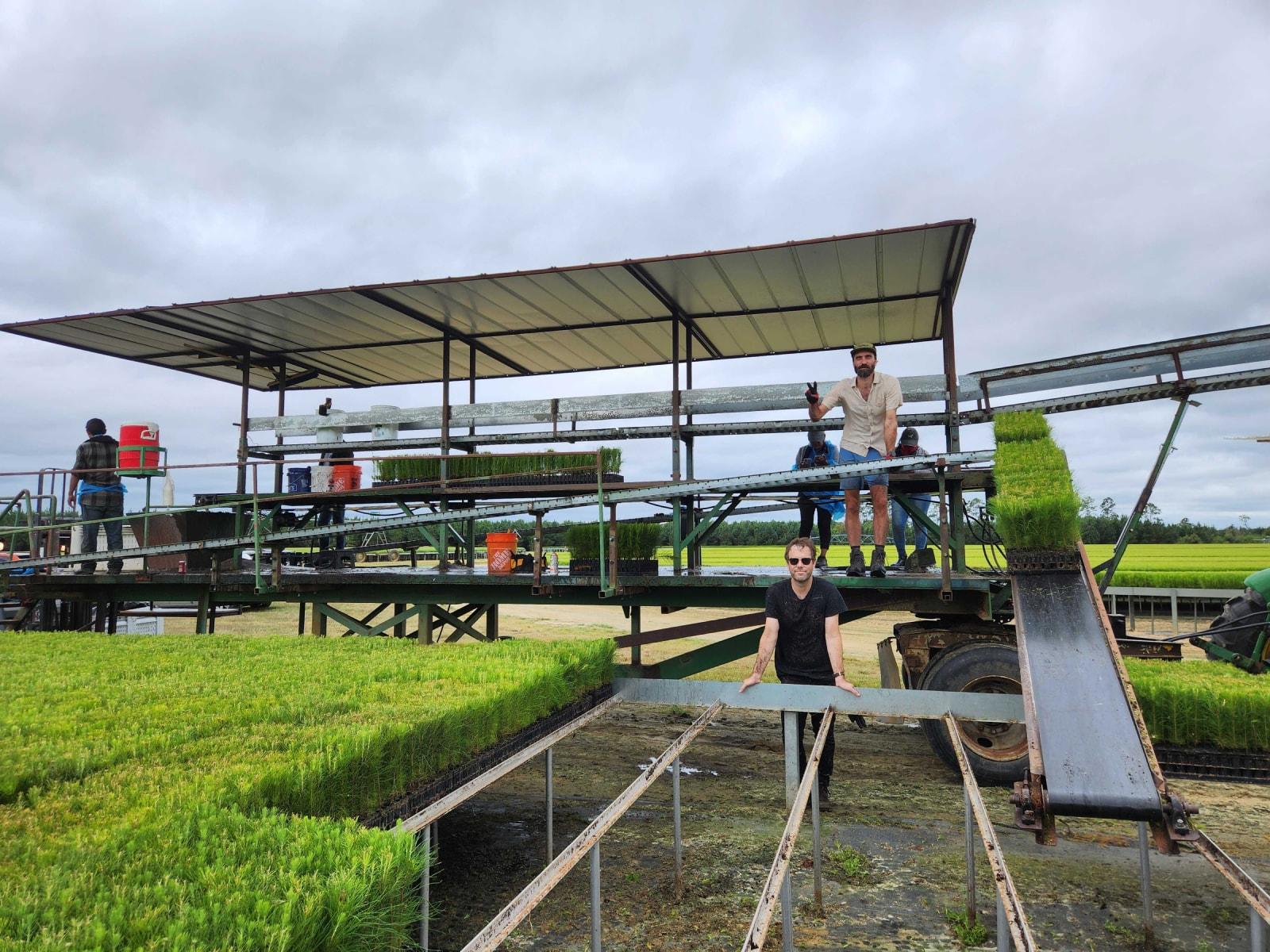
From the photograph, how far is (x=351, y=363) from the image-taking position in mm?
12242

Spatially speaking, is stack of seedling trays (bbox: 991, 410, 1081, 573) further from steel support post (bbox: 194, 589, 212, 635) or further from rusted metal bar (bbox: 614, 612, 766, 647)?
steel support post (bbox: 194, 589, 212, 635)

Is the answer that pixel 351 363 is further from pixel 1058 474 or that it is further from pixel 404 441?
pixel 1058 474

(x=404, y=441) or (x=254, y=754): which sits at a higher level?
(x=404, y=441)

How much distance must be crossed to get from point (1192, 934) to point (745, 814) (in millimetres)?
2869

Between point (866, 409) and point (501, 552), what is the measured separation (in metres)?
4.02

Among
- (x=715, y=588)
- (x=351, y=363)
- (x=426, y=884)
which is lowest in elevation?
(x=426, y=884)

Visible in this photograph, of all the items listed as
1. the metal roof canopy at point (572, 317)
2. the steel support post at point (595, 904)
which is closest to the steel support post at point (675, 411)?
the metal roof canopy at point (572, 317)

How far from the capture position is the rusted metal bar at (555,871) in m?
2.20

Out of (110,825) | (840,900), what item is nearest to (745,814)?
(840,900)

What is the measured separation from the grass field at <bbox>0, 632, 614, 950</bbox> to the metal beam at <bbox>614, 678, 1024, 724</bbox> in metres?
1.14

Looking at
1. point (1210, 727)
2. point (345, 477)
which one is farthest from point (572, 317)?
point (1210, 727)

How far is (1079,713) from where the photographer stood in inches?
162

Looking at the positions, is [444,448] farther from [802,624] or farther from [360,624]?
[802,624]

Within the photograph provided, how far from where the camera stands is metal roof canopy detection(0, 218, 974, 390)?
7945 millimetres
